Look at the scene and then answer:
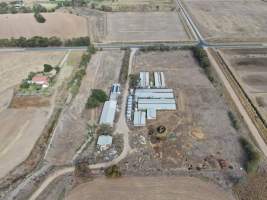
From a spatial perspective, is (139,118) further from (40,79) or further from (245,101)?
(40,79)

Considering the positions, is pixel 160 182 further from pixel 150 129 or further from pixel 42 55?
pixel 42 55

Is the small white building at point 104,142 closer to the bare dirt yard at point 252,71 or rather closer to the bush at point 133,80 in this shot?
the bush at point 133,80

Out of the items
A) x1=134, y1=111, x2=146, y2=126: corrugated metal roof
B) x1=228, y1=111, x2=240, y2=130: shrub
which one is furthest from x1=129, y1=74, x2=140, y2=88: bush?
x1=228, y1=111, x2=240, y2=130: shrub

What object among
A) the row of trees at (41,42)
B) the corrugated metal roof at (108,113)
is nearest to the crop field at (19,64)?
the row of trees at (41,42)

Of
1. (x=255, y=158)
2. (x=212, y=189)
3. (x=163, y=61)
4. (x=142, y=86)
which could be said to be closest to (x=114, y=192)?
(x=212, y=189)

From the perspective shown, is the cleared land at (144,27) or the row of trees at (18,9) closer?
the cleared land at (144,27)

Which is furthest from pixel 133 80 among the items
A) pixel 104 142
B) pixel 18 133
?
Result: pixel 18 133

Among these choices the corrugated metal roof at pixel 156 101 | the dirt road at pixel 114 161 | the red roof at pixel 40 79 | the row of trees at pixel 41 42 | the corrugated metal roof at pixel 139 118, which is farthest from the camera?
the row of trees at pixel 41 42
